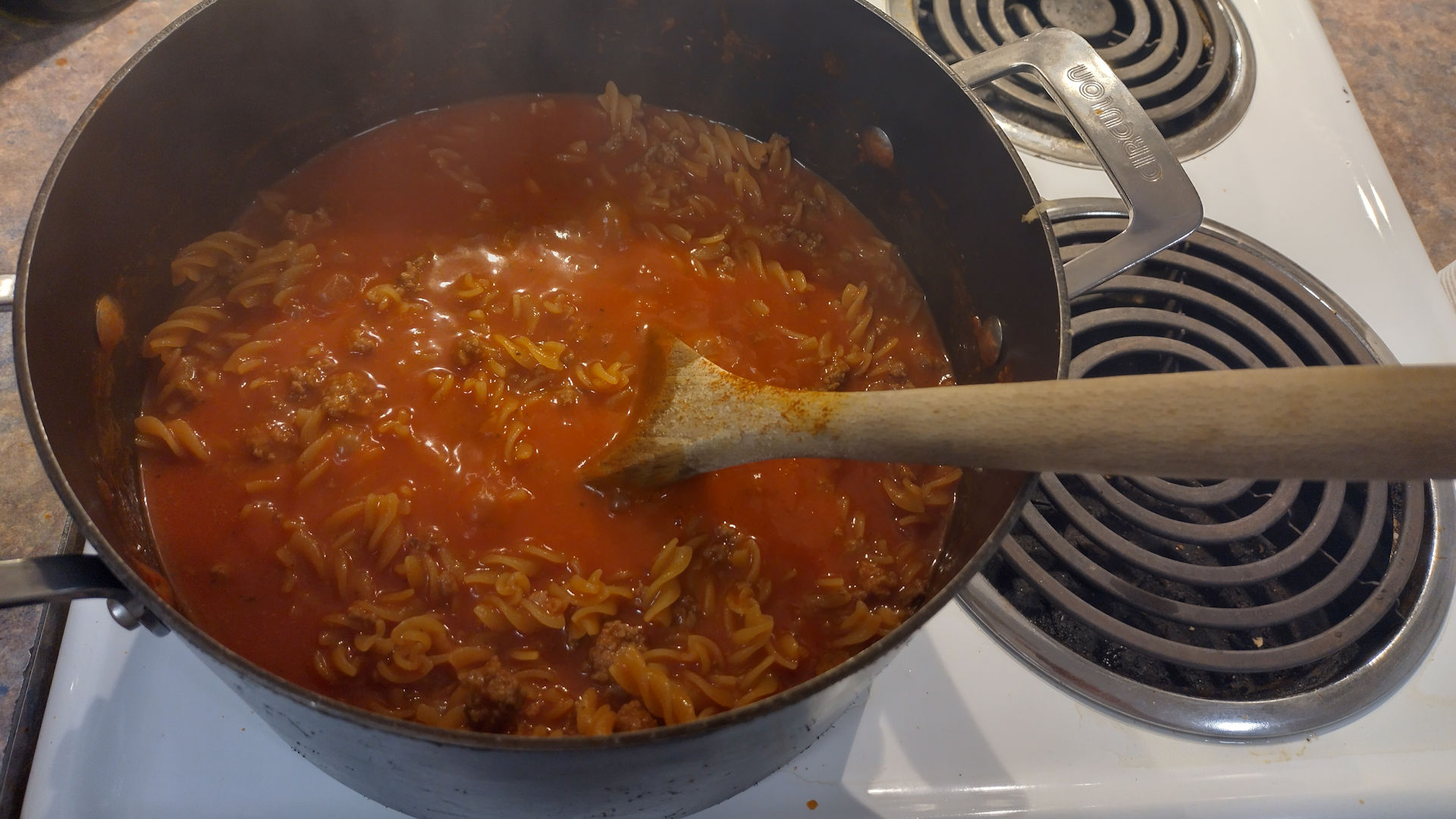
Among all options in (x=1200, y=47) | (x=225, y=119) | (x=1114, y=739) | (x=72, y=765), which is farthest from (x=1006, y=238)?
(x=72, y=765)

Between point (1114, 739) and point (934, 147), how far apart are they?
189 cm

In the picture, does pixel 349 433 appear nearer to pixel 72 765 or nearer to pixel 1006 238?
Result: pixel 72 765

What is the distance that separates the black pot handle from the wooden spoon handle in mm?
1489

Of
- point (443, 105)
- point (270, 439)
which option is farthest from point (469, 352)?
point (443, 105)

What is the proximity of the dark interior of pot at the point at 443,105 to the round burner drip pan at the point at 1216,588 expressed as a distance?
0.30m

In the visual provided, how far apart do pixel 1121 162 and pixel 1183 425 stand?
3.37ft

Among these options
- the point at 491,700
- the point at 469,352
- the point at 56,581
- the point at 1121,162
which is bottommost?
the point at 491,700

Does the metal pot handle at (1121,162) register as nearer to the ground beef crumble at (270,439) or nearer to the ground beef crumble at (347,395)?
the ground beef crumble at (347,395)

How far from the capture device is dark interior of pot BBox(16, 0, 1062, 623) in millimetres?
2219

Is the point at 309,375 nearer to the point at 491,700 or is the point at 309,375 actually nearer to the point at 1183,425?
the point at 491,700

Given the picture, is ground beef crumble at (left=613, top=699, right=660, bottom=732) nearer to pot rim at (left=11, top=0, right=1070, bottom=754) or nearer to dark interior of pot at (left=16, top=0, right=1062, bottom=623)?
pot rim at (left=11, top=0, right=1070, bottom=754)

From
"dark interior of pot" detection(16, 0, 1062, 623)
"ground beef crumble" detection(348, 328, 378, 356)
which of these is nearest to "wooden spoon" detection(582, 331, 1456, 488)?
"dark interior of pot" detection(16, 0, 1062, 623)

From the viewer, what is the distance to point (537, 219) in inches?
122

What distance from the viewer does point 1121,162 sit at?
7.57ft
